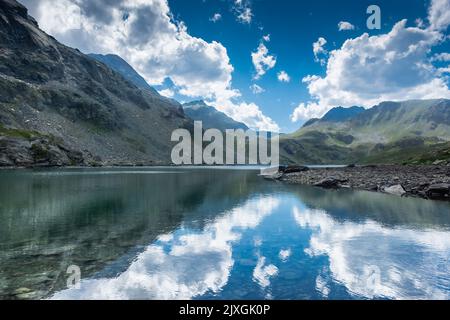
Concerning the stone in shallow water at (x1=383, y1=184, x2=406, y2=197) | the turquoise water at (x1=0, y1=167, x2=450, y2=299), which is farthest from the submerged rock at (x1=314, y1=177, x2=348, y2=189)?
the turquoise water at (x1=0, y1=167, x2=450, y2=299)

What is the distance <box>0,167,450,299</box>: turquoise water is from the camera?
16.5 m

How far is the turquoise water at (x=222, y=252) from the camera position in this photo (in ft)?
54.1

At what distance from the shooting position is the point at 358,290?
54.5ft

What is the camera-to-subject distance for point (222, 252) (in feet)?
78.1

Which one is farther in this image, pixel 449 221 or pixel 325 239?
pixel 449 221

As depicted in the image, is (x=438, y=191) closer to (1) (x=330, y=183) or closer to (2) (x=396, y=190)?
(2) (x=396, y=190)

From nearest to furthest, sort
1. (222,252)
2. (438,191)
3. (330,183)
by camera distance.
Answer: (222,252) < (438,191) < (330,183)

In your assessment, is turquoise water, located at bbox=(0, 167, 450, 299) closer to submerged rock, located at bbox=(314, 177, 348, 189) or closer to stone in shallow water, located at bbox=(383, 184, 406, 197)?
stone in shallow water, located at bbox=(383, 184, 406, 197)

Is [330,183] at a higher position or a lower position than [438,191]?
higher

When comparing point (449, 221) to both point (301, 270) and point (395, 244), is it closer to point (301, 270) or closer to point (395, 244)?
point (395, 244)

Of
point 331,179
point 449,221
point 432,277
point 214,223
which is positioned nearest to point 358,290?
point 432,277

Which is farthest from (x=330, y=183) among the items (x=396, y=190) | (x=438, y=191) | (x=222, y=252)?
(x=222, y=252)
